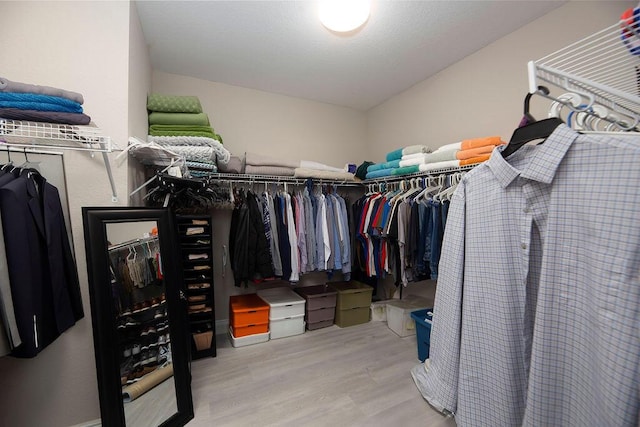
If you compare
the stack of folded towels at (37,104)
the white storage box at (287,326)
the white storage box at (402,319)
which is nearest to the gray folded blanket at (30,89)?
the stack of folded towels at (37,104)

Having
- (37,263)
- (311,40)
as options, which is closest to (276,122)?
(311,40)

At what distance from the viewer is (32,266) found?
1.05 metres

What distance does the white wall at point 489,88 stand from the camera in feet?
5.45

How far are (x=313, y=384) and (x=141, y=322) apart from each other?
1231 mm

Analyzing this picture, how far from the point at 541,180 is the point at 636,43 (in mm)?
487

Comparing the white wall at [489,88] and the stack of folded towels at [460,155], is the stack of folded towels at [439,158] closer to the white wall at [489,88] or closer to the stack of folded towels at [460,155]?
the stack of folded towels at [460,155]

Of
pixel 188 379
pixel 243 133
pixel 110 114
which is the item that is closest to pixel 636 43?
pixel 110 114

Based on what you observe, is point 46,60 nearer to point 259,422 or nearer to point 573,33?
point 259,422

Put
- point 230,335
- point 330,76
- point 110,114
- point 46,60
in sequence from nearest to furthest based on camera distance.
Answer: point 46,60 → point 110,114 → point 230,335 → point 330,76

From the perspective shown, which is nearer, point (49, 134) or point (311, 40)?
point (49, 134)

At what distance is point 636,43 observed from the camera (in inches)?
28.4

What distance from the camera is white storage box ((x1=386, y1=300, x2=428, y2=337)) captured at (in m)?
2.47

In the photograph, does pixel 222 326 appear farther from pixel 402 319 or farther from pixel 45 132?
pixel 45 132

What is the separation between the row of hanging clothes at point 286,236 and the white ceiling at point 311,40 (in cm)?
122
